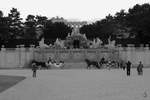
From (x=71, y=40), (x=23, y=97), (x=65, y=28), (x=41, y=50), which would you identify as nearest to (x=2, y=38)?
(x=71, y=40)

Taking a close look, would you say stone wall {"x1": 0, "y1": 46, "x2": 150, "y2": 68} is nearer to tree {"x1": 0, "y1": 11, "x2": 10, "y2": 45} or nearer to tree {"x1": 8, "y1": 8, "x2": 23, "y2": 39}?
tree {"x1": 0, "y1": 11, "x2": 10, "y2": 45}

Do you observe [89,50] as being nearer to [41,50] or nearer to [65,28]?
[41,50]

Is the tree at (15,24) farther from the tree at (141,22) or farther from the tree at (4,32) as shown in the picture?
the tree at (141,22)

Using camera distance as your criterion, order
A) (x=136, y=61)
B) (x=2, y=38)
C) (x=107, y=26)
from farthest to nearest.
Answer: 1. (x=107, y=26)
2. (x=2, y=38)
3. (x=136, y=61)

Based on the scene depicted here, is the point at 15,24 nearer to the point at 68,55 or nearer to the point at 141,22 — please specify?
the point at 141,22

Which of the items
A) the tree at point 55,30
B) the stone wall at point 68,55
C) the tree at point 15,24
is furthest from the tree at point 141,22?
the tree at point 15,24

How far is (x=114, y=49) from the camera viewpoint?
6856 centimetres

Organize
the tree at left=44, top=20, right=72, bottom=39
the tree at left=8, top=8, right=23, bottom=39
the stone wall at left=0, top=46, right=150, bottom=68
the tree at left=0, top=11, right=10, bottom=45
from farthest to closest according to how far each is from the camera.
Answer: the tree at left=44, top=20, right=72, bottom=39, the tree at left=8, top=8, right=23, bottom=39, the tree at left=0, top=11, right=10, bottom=45, the stone wall at left=0, top=46, right=150, bottom=68

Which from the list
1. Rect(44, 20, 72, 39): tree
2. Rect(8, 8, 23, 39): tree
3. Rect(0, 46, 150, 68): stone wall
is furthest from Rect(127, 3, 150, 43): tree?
Rect(8, 8, 23, 39): tree

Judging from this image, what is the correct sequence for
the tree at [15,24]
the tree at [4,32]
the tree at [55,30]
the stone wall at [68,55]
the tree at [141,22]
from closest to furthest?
the stone wall at [68,55]
the tree at [141,22]
the tree at [4,32]
the tree at [15,24]
the tree at [55,30]

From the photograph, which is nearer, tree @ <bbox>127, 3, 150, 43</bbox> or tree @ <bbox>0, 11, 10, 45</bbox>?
tree @ <bbox>127, 3, 150, 43</bbox>

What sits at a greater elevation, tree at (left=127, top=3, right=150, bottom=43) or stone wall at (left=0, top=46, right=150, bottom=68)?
tree at (left=127, top=3, right=150, bottom=43)

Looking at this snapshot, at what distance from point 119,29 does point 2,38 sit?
1472 inches

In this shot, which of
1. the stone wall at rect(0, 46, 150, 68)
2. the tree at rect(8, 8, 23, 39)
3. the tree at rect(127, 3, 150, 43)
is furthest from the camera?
the tree at rect(8, 8, 23, 39)
